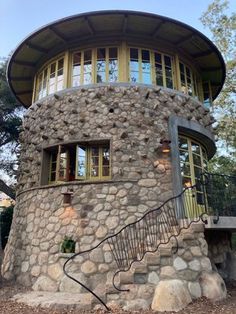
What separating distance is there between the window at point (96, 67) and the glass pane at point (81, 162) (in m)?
2.32

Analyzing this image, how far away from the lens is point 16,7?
36.1 ft

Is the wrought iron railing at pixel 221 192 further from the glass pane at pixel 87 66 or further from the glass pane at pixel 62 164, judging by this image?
the glass pane at pixel 87 66

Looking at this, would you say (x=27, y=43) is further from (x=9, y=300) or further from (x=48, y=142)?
(x=9, y=300)

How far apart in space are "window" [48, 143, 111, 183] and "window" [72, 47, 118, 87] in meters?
2.24

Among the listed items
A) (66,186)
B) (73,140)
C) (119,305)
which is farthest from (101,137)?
(119,305)

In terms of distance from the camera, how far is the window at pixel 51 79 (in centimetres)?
990

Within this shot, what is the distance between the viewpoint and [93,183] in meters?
8.07

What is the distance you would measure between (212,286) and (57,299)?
323 cm

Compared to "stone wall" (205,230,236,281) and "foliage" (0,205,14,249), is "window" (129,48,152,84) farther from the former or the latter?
"foliage" (0,205,14,249)

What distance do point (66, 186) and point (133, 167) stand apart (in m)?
1.97

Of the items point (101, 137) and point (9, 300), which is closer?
point (9, 300)

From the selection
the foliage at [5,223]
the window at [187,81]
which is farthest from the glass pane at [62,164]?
the foliage at [5,223]

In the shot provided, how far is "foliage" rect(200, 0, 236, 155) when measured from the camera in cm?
1669

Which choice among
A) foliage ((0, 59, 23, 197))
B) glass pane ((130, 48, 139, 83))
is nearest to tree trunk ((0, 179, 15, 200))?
foliage ((0, 59, 23, 197))
